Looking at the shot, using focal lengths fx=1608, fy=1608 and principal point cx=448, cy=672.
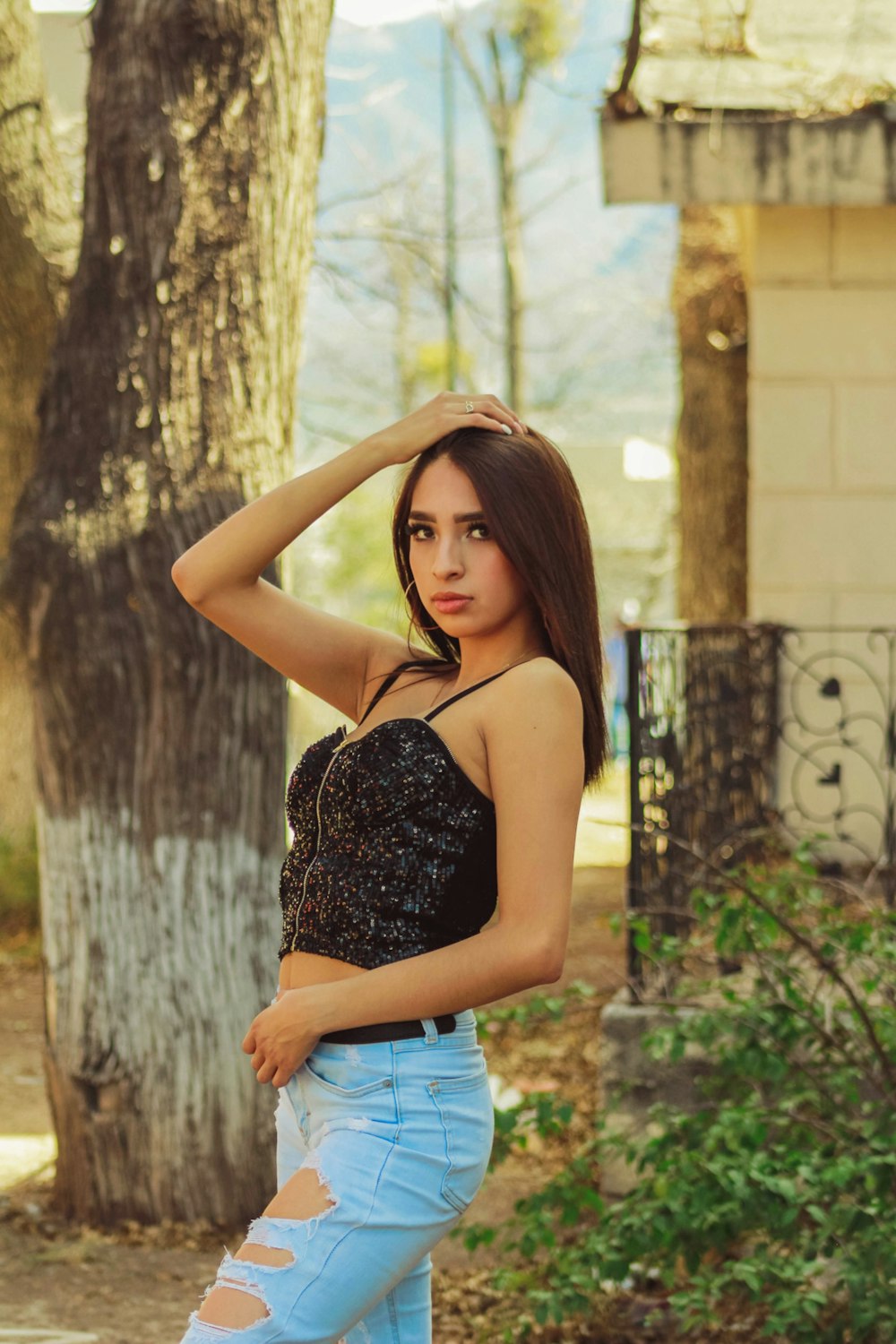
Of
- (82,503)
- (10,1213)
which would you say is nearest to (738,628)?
(82,503)

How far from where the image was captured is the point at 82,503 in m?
4.70

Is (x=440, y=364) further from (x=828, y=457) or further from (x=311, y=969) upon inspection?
(x=311, y=969)

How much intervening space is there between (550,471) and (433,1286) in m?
3.11

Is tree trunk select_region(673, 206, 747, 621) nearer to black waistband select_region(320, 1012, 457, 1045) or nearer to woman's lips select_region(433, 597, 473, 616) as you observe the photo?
woman's lips select_region(433, 597, 473, 616)

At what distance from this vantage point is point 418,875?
2.25m

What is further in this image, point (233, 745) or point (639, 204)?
point (639, 204)

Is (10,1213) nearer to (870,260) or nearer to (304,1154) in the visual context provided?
(304,1154)

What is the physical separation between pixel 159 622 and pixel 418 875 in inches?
104

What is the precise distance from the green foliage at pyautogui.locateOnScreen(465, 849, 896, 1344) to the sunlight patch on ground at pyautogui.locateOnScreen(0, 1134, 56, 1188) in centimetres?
197

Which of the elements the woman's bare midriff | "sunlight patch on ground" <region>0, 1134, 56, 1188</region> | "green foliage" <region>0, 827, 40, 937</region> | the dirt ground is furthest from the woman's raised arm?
"green foliage" <region>0, 827, 40, 937</region>

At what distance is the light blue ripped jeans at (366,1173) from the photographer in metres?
2.09

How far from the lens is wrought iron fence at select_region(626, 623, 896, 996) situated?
543 centimetres

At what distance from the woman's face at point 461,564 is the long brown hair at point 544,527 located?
0.07 ft

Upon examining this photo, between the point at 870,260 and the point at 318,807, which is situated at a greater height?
the point at 870,260
